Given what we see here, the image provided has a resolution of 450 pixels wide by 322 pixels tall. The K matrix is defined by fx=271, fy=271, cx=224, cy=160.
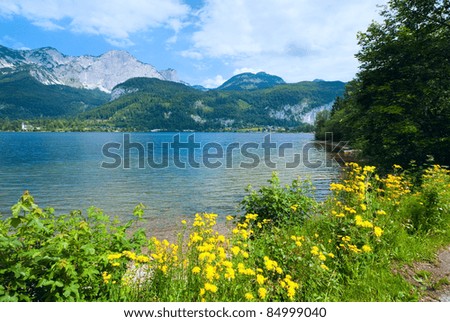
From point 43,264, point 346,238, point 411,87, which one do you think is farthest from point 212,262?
point 411,87

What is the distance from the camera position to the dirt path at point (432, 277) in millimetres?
Answer: 4879

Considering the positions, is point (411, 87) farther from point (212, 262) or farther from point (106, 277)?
point (106, 277)

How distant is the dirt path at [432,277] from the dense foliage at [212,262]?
0.24 feet

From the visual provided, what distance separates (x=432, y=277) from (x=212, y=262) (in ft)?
14.5

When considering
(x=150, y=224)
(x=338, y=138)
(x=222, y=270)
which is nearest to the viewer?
(x=222, y=270)

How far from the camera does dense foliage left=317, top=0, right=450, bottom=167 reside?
1773 cm

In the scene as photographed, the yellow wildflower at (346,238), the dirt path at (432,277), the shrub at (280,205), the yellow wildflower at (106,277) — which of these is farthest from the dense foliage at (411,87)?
the yellow wildflower at (106,277)

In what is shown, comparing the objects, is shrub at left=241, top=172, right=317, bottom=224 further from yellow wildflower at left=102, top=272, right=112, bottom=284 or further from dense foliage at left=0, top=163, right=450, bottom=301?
yellow wildflower at left=102, top=272, right=112, bottom=284

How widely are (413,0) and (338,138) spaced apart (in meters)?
77.9

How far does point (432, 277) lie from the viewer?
5.42 metres

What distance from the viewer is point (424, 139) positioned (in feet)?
58.5

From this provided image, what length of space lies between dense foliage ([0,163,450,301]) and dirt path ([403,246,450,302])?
7 centimetres
